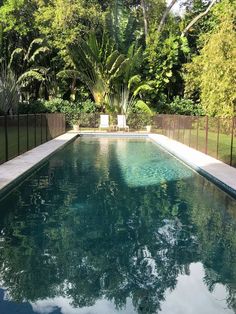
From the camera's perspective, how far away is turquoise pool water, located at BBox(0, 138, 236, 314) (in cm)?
445

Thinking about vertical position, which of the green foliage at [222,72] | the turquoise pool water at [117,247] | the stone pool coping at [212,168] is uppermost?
the green foliage at [222,72]

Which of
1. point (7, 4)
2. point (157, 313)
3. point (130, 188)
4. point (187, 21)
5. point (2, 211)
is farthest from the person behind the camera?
point (187, 21)

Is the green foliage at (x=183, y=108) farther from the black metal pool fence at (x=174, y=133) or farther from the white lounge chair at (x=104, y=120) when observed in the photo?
the black metal pool fence at (x=174, y=133)

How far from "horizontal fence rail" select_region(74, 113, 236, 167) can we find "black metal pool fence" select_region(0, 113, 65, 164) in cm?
683

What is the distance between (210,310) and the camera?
13.8 ft

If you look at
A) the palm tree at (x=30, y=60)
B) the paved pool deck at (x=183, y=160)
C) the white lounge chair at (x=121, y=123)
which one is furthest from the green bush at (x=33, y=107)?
the paved pool deck at (x=183, y=160)

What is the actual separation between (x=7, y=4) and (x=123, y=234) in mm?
25930

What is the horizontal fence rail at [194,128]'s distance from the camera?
14219 mm

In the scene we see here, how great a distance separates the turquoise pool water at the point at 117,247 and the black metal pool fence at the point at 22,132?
232cm

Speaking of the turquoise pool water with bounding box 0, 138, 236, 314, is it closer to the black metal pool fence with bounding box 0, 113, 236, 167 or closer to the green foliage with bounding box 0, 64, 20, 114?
the black metal pool fence with bounding box 0, 113, 236, 167

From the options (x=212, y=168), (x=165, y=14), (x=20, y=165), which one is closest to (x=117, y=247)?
(x=20, y=165)

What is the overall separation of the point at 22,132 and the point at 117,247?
394 inches

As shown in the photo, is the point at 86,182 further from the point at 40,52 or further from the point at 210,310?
the point at 40,52

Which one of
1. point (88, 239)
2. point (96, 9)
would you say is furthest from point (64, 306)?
point (96, 9)
